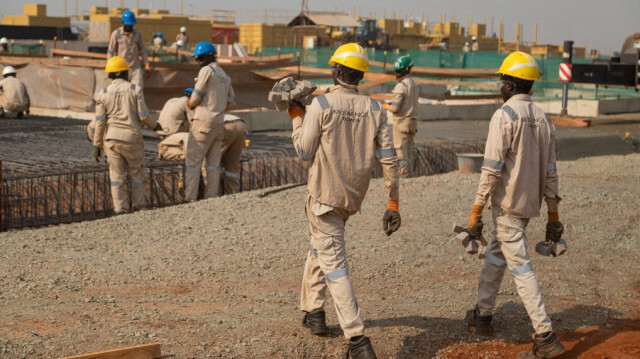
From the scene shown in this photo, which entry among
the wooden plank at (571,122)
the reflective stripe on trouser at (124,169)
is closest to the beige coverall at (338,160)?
the reflective stripe on trouser at (124,169)

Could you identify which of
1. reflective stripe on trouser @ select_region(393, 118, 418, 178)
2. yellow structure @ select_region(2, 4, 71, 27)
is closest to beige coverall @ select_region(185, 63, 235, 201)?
reflective stripe on trouser @ select_region(393, 118, 418, 178)

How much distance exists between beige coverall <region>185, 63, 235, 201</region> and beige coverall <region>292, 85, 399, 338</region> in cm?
624

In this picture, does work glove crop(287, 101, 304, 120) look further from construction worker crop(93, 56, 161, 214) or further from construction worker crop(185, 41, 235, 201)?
construction worker crop(185, 41, 235, 201)

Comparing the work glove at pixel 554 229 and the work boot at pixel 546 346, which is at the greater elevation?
the work glove at pixel 554 229

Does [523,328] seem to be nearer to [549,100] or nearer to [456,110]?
[456,110]

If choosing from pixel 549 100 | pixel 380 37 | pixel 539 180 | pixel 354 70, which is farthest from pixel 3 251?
pixel 380 37

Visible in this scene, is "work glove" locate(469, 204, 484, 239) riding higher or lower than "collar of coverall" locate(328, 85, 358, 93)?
lower

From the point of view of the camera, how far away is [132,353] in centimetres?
516

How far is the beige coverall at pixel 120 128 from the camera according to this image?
36.6ft

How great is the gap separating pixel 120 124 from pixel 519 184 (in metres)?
6.59

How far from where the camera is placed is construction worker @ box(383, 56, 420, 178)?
44.2 feet

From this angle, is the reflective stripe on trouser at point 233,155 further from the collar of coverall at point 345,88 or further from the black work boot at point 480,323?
the collar of coverall at point 345,88

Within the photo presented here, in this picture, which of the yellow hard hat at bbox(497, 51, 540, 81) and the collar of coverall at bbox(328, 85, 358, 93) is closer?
the collar of coverall at bbox(328, 85, 358, 93)

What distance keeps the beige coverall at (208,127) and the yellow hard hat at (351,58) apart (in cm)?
619
